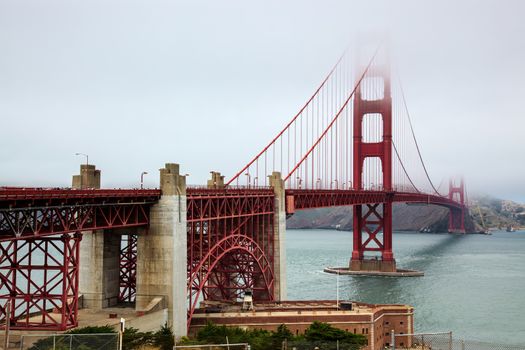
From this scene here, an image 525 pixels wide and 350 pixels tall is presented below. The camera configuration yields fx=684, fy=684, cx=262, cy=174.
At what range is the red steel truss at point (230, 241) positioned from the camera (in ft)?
124

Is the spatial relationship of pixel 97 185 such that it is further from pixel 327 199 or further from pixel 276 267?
pixel 327 199

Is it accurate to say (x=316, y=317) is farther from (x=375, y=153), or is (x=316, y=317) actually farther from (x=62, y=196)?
(x=375, y=153)

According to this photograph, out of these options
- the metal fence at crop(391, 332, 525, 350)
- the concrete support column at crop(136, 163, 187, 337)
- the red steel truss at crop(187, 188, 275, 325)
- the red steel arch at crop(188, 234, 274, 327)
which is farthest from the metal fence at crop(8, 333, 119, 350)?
the metal fence at crop(391, 332, 525, 350)

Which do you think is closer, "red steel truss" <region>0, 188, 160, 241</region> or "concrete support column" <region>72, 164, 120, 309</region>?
"red steel truss" <region>0, 188, 160, 241</region>

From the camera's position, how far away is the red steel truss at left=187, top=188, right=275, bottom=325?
124 feet

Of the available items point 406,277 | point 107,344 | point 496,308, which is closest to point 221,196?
point 107,344

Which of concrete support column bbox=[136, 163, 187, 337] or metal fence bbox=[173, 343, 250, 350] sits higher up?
concrete support column bbox=[136, 163, 187, 337]

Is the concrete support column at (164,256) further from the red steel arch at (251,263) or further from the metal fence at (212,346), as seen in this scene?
the red steel arch at (251,263)

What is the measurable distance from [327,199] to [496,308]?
19.8 m

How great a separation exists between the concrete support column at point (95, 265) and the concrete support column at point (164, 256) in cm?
228

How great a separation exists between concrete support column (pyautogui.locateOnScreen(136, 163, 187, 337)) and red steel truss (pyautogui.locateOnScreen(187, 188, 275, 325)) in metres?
3.01

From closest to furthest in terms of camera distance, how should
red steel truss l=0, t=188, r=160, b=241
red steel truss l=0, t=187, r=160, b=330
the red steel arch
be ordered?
red steel truss l=0, t=188, r=160, b=241 → red steel truss l=0, t=187, r=160, b=330 → the red steel arch

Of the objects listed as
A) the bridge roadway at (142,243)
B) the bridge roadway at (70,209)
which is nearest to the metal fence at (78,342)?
the bridge roadway at (142,243)

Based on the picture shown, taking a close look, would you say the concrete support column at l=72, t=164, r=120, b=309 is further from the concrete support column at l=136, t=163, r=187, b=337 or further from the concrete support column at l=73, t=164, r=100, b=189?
the concrete support column at l=136, t=163, r=187, b=337
